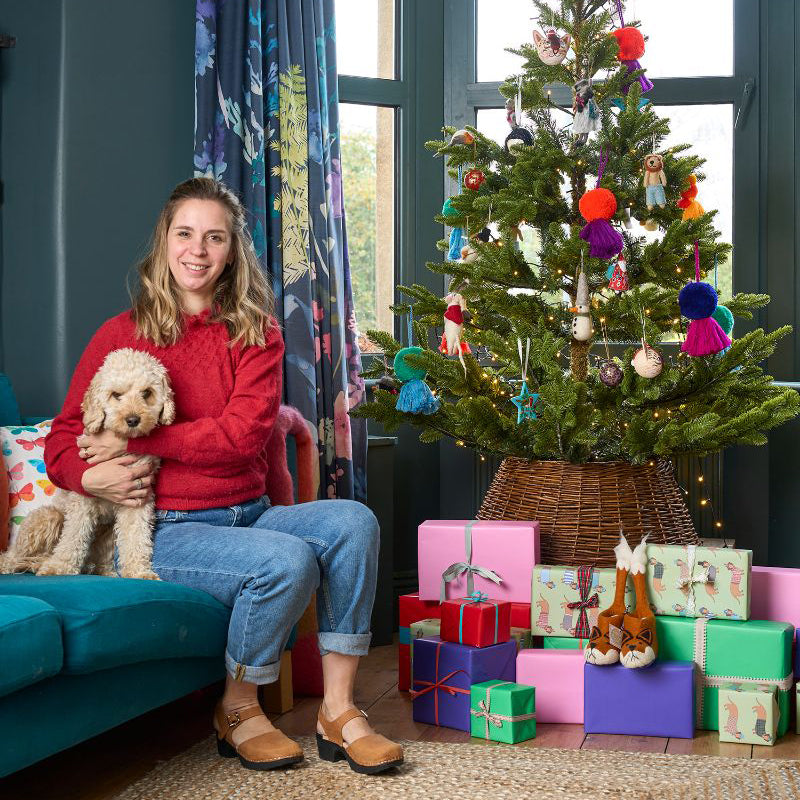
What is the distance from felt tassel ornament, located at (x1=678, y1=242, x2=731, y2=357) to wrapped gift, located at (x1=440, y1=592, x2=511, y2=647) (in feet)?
2.59

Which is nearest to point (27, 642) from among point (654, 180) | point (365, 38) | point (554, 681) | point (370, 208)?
point (554, 681)

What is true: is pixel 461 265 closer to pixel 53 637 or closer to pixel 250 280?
pixel 250 280

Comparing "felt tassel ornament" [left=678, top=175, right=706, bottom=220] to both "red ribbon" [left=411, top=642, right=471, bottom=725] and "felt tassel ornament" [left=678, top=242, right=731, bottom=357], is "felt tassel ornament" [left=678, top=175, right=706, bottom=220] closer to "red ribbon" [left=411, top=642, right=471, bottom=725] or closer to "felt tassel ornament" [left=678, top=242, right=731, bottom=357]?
"felt tassel ornament" [left=678, top=242, right=731, bottom=357]

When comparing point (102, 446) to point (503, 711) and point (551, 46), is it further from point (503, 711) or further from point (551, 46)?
point (551, 46)

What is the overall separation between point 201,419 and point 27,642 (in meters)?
0.64

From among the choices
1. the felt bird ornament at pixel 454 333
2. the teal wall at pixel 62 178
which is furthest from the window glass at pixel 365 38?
the felt bird ornament at pixel 454 333

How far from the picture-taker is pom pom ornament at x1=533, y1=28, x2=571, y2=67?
2697 mm

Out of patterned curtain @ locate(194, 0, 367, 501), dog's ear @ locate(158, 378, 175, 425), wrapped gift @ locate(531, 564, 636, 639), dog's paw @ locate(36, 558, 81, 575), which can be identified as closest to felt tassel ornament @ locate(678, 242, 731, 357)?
wrapped gift @ locate(531, 564, 636, 639)

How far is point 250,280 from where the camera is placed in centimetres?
225

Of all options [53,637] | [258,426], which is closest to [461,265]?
[258,426]

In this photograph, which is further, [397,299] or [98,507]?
[397,299]

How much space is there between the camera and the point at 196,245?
7.14ft

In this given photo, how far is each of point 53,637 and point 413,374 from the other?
1.33 metres

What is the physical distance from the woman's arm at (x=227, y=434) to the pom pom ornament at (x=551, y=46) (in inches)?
49.0
